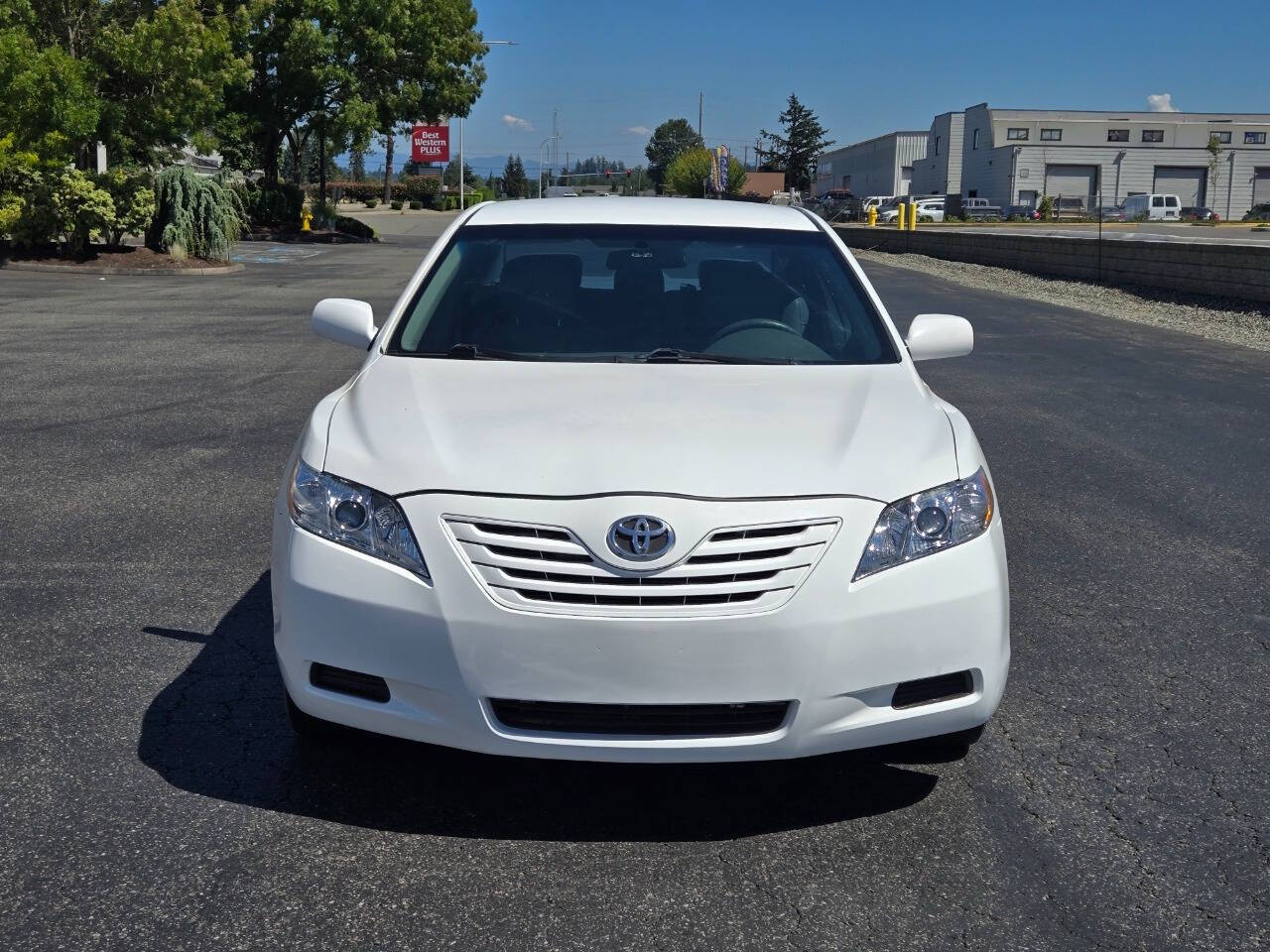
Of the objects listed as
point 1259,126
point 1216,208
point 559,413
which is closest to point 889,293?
point 559,413

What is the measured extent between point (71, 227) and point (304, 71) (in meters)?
15.2

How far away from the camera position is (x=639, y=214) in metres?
5.24

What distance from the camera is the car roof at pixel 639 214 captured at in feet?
16.9

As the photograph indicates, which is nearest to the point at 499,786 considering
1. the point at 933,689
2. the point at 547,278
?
the point at 933,689

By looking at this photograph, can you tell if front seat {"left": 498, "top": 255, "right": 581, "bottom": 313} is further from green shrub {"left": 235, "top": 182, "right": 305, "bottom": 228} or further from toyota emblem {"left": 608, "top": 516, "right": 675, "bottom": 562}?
green shrub {"left": 235, "top": 182, "right": 305, "bottom": 228}

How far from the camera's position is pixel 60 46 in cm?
2538

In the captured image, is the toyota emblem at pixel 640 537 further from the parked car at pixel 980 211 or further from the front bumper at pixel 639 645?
the parked car at pixel 980 211

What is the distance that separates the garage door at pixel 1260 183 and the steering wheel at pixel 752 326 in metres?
102

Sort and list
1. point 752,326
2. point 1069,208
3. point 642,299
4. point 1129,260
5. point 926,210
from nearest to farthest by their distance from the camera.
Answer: point 752,326, point 642,299, point 1129,260, point 926,210, point 1069,208

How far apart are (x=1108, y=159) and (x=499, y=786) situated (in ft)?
331

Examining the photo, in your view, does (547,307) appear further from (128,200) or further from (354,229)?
(354,229)

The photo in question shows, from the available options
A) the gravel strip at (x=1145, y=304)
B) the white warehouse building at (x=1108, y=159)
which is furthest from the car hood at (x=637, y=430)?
the white warehouse building at (x=1108, y=159)

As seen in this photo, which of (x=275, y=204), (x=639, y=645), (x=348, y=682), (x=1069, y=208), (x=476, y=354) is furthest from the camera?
(x=1069, y=208)

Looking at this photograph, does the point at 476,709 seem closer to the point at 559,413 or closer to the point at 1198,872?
the point at 559,413
